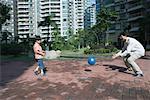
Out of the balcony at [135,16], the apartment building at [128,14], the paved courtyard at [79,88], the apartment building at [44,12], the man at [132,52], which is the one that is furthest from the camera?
the apartment building at [44,12]

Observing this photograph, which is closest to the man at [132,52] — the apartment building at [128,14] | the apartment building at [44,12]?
the apartment building at [128,14]

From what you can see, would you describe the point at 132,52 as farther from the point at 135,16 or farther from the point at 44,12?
the point at 44,12

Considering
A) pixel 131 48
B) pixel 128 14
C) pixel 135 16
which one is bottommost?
pixel 131 48

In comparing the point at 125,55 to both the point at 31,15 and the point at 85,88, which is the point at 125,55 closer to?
the point at 85,88

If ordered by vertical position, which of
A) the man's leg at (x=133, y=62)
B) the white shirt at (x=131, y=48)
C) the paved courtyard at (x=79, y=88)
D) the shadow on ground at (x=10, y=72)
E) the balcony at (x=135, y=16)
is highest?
the balcony at (x=135, y=16)

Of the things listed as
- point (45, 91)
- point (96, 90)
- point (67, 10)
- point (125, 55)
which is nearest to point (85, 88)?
point (96, 90)

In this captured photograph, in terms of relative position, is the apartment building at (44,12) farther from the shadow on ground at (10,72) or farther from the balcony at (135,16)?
the shadow on ground at (10,72)

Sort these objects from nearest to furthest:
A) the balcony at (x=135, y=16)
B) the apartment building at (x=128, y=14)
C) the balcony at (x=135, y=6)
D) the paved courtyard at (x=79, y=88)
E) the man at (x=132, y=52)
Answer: the paved courtyard at (x=79, y=88) → the man at (x=132, y=52) → the apartment building at (x=128, y=14) → the balcony at (x=135, y=16) → the balcony at (x=135, y=6)

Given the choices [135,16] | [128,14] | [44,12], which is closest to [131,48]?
[135,16]

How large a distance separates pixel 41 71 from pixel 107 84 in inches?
130

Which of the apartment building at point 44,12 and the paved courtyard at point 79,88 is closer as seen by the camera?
the paved courtyard at point 79,88

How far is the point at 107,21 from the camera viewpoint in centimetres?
5966

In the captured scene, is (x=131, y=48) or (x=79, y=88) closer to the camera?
(x=79, y=88)

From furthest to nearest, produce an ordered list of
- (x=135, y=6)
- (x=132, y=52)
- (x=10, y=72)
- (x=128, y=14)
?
(x=128, y=14), (x=135, y=6), (x=10, y=72), (x=132, y=52)
